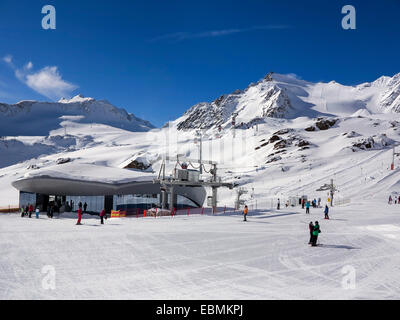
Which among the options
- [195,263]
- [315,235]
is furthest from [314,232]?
[195,263]

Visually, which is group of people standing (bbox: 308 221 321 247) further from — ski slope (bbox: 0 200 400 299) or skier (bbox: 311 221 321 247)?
ski slope (bbox: 0 200 400 299)

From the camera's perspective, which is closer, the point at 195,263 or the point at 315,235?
the point at 195,263

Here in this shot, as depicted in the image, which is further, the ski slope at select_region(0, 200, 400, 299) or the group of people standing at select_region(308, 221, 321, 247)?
the group of people standing at select_region(308, 221, 321, 247)

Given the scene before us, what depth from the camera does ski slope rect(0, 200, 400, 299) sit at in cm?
805

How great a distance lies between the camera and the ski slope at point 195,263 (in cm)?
805

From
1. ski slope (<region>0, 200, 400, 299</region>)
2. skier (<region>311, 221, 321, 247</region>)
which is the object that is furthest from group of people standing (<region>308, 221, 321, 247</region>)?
ski slope (<region>0, 200, 400, 299</region>)

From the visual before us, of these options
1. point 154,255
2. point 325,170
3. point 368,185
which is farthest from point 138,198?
point 325,170

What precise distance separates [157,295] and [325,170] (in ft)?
207

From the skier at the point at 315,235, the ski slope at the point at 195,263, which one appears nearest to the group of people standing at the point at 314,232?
the skier at the point at 315,235

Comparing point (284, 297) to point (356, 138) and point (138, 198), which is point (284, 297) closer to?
point (138, 198)

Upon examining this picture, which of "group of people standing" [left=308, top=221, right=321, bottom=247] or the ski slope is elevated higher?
"group of people standing" [left=308, top=221, right=321, bottom=247]

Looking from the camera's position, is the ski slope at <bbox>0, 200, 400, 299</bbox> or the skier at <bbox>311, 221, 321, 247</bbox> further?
the skier at <bbox>311, 221, 321, 247</bbox>

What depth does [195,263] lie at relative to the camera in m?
10.9

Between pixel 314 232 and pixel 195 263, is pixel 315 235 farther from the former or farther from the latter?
pixel 195 263
